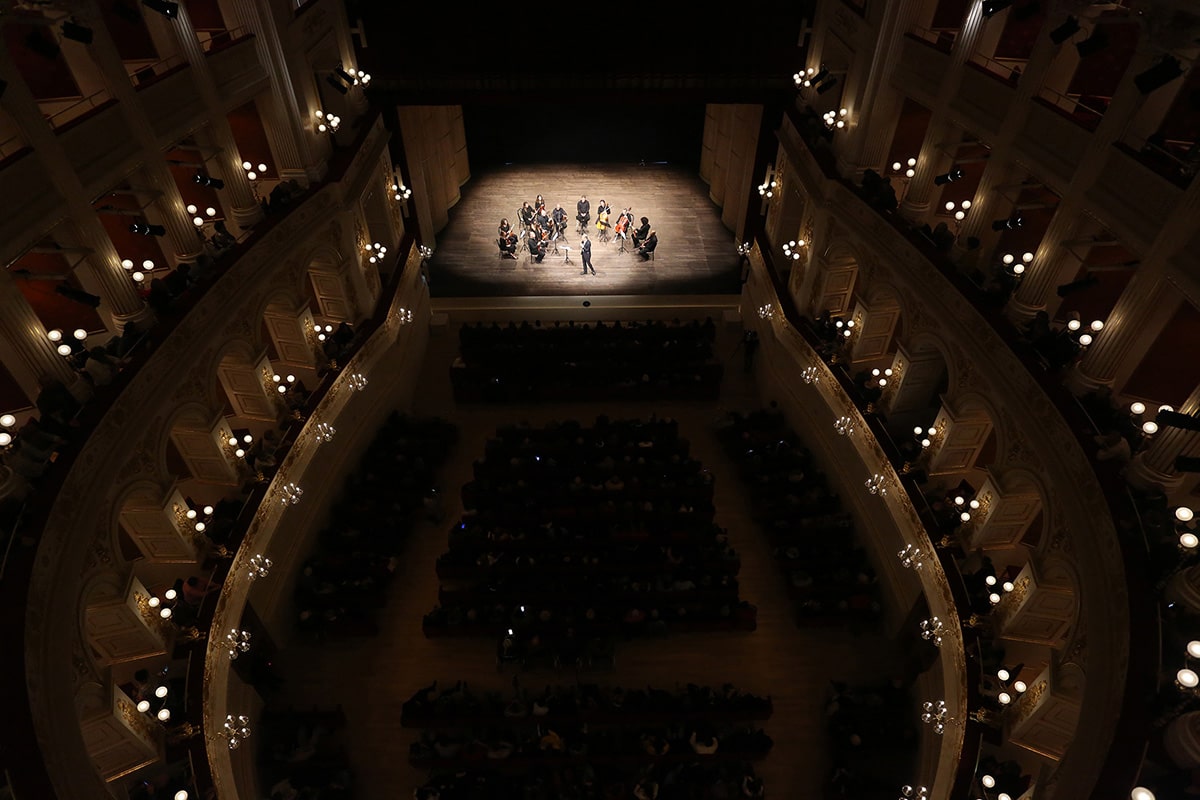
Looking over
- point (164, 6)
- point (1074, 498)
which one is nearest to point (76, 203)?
point (164, 6)

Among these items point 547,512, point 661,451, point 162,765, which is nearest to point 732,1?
point 661,451

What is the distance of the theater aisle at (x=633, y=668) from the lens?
1059 cm

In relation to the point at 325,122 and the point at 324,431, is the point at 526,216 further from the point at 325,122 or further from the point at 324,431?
the point at 324,431

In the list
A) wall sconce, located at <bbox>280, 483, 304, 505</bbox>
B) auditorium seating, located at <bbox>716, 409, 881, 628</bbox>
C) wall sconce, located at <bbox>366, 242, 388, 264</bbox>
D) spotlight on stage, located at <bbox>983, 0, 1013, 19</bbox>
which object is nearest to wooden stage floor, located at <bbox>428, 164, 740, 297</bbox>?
wall sconce, located at <bbox>366, 242, 388, 264</bbox>

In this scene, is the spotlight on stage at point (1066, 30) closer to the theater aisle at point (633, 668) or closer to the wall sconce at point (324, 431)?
the theater aisle at point (633, 668)

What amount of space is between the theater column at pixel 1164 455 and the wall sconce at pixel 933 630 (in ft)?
12.3

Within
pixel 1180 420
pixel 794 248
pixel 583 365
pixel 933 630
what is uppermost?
pixel 1180 420

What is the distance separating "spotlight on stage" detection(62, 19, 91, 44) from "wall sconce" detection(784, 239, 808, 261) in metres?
11.7

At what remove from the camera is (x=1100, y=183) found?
7777 mm

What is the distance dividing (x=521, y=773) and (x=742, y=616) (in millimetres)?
4285

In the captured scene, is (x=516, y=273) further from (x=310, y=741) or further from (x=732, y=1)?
(x=310, y=741)

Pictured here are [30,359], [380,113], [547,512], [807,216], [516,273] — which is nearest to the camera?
[30,359]

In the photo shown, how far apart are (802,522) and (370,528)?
7.99 meters

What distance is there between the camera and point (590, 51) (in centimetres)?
1575
